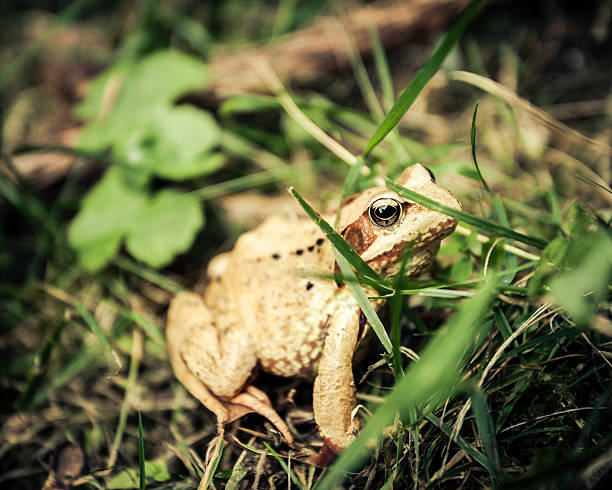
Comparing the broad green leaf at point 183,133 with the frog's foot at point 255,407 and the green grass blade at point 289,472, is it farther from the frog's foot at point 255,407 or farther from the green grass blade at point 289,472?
the green grass blade at point 289,472

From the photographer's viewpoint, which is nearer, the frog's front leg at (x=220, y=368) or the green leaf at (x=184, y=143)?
the frog's front leg at (x=220, y=368)

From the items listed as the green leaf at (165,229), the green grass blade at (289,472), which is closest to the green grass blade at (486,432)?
the green grass blade at (289,472)

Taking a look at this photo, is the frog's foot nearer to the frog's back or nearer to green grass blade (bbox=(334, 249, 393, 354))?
the frog's back

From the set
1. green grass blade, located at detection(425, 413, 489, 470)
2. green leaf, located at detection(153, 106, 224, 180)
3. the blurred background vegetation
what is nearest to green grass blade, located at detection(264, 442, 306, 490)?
the blurred background vegetation

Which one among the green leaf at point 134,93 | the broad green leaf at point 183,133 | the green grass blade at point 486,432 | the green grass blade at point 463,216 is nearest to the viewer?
the green grass blade at point 486,432

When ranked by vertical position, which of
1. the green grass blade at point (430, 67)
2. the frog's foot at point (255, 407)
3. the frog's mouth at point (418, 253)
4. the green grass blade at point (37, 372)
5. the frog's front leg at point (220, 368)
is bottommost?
the green grass blade at point (37, 372)

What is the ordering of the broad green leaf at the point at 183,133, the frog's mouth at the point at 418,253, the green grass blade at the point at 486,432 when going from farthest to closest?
the broad green leaf at the point at 183,133, the frog's mouth at the point at 418,253, the green grass blade at the point at 486,432

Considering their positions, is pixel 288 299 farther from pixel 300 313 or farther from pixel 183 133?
pixel 183 133
